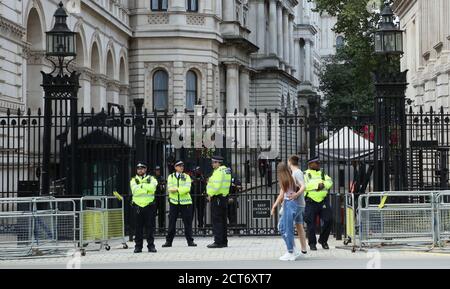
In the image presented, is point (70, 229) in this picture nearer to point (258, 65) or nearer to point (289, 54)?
point (258, 65)

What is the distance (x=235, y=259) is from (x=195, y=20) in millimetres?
37898

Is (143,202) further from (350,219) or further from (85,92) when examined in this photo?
(85,92)

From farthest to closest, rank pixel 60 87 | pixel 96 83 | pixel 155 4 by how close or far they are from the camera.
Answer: pixel 155 4 < pixel 96 83 < pixel 60 87

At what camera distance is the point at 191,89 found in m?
53.0

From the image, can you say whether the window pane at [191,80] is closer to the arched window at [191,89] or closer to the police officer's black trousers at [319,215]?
the arched window at [191,89]

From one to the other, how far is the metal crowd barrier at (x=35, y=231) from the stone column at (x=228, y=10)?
1699 inches

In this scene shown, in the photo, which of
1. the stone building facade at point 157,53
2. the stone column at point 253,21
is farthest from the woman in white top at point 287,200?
the stone column at point 253,21

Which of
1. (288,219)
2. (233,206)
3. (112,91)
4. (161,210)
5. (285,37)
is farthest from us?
(285,37)

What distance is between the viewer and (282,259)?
15.8m

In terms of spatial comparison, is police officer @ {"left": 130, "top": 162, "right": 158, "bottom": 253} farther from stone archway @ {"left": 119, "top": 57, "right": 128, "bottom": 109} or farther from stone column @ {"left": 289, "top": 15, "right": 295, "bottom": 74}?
stone column @ {"left": 289, "top": 15, "right": 295, "bottom": 74}

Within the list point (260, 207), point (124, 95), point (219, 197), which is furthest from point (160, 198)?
point (124, 95)

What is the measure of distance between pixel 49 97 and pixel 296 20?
262ft

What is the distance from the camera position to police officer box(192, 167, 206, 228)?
73.7 feet
